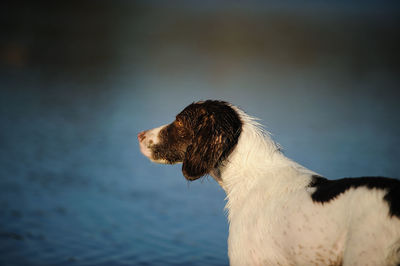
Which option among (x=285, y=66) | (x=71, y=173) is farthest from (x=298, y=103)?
(x=71, y=173)

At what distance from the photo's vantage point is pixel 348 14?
1353 inches

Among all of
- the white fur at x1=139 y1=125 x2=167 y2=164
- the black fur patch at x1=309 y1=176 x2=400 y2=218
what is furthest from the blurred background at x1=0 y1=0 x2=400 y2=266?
the black fur patch at x1=309 y1=176 x2=400 y2=218

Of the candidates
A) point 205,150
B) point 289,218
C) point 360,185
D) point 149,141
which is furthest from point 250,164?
point 360,185

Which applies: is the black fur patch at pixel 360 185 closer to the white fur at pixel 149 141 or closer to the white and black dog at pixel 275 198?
the white and black dog at pixel 275 198

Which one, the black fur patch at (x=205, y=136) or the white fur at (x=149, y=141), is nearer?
the black fur patch at (x=205, y=136)

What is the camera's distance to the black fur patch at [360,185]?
9.38ft

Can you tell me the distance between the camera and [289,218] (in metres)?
3.30

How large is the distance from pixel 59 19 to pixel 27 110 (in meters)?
16.1

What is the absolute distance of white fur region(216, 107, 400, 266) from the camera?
2.87 m

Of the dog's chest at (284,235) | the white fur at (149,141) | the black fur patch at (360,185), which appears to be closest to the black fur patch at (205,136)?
the white fur at (149,141)

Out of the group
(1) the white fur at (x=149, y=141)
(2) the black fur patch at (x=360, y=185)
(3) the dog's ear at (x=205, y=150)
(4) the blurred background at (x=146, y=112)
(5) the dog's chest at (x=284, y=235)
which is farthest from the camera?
(4) the blurred background at (x=146, y=112)

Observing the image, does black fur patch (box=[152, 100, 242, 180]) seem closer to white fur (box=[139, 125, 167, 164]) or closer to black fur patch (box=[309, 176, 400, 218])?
white fur (box=[139, 125, 167, 164])

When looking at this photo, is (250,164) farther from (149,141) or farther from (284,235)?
(149,141)

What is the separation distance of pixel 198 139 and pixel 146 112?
794 cm
